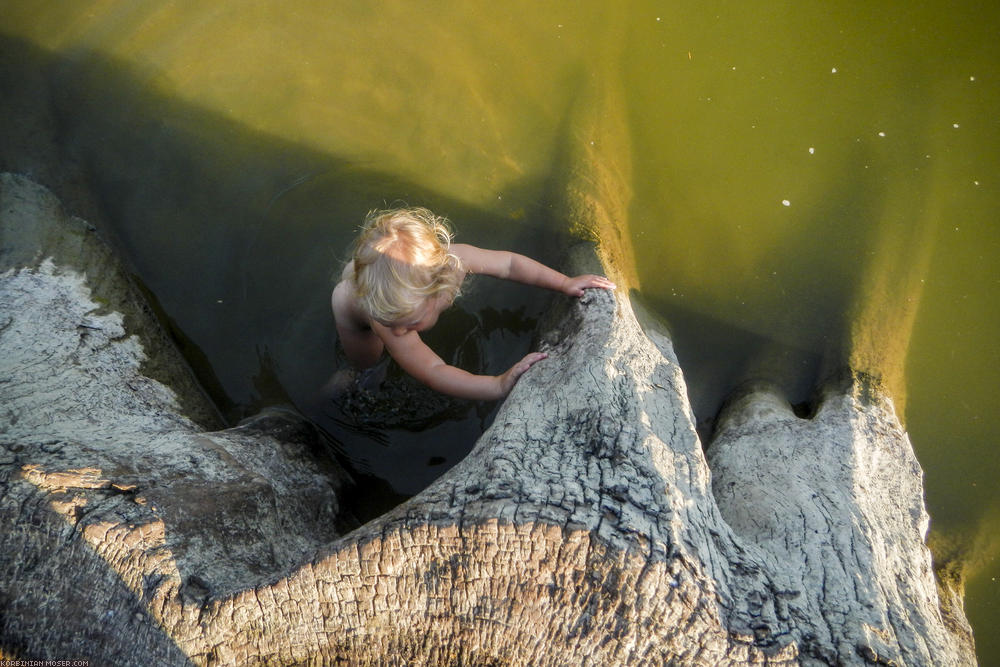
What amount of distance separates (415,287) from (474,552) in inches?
48.4

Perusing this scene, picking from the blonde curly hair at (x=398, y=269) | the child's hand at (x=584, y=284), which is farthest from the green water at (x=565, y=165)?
the blonde curly hair at (x=398, y=269)

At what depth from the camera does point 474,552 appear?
1920mm

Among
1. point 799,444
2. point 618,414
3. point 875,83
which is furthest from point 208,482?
point 875,83

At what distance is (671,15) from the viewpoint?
13.4 ft

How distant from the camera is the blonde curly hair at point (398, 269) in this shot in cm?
279

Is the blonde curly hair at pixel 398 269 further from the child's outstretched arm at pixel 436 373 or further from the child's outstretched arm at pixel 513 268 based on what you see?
the child's outstretched arm at pixel 513 268

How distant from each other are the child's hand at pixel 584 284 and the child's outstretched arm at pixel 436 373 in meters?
0.44

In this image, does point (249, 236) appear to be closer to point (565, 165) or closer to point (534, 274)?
Result: point (534, 274)

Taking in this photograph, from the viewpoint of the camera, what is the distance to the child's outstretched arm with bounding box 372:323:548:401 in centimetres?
308

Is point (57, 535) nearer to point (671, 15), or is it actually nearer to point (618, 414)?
point (618, 414)

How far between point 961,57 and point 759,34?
1.15 meters

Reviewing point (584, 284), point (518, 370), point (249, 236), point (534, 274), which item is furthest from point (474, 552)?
point (249, 236)

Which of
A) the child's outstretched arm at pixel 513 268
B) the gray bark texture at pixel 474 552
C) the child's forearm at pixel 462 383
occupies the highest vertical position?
the child's outstretched arm at pixel 513 268

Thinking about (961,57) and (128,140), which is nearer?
(128,140)
